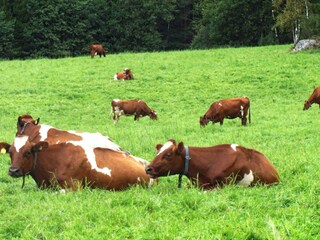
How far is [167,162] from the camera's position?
7316 millimetres

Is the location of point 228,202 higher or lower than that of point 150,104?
higher

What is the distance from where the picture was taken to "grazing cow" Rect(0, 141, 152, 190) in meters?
7.64

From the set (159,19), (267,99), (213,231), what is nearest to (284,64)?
(267,99)

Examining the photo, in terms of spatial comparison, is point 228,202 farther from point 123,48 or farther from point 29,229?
point 123,48

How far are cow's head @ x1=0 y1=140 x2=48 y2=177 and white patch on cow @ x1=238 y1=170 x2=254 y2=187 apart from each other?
3006 millimetres

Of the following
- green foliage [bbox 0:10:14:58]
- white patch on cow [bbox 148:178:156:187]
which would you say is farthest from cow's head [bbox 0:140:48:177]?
green foliage [bbox 0:10:14:58]

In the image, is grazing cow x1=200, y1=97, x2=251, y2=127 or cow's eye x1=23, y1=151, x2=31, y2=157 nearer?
cow's eye x1=23, y1=151, x2=31, y2=157

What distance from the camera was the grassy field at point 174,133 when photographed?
5512 millimetres

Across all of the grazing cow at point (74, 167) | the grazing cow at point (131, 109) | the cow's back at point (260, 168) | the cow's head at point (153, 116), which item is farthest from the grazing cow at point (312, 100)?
the grazing cow at point (74, 167)

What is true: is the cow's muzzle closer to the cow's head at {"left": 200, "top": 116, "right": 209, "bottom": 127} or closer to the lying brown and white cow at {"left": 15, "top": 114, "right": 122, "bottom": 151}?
the lying brown and white cow at {"left": 15, "top": 114, "right": 122, "bottom": 151}

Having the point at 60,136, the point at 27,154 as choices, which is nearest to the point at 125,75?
the point at 60,136

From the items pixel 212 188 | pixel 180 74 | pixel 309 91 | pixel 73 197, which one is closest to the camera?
pixel 73 197

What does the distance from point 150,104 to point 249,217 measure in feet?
56.7

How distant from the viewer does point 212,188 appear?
7340 mm
